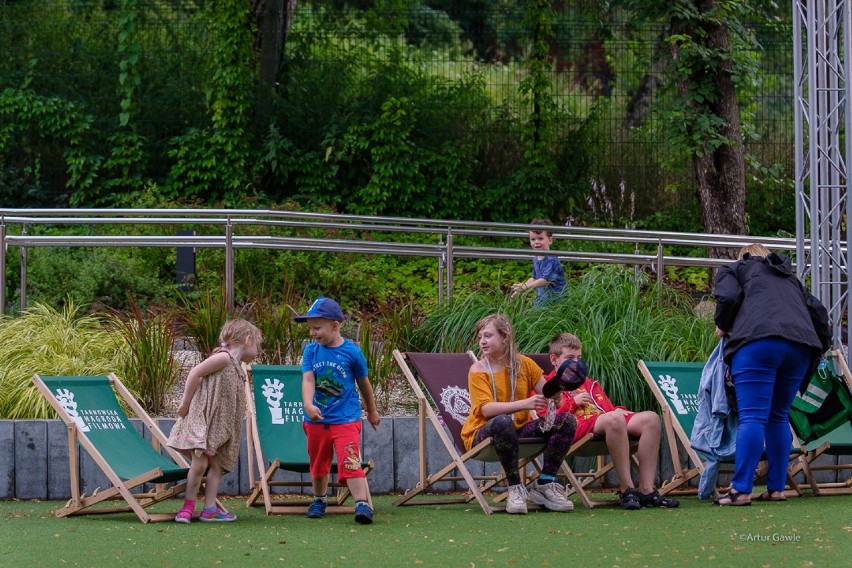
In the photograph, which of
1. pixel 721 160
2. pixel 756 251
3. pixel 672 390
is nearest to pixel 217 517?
pixel 672 390

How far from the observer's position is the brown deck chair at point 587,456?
20.1ft

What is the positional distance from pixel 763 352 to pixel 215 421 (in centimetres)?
279

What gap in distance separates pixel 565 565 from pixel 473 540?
2.37ft

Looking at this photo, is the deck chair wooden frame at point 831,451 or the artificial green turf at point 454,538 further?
the deck chair wooden frame at point 831,451

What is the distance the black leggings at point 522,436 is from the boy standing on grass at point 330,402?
61cm

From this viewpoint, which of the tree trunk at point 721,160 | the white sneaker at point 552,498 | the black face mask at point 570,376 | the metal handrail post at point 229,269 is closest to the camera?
the black face mask at point 570,376

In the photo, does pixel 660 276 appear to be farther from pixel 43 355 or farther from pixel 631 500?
pixel 43 355

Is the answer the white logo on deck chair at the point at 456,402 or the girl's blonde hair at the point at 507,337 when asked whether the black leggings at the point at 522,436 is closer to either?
the girl's blonde hair at the point at 507,337

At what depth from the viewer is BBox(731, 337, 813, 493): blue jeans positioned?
5957 mm

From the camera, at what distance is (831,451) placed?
6480 mm

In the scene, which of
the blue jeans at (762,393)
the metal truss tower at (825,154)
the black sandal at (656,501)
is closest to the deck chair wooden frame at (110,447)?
the black sandal at (656,501)

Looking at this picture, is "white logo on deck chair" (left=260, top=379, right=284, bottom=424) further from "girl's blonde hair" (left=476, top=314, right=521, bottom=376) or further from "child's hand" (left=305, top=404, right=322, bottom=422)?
"girl's blonde hair" (left=476, top=314, right=521, bottom=376)

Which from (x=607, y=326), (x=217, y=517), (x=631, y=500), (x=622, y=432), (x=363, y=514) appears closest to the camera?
(x=363, y=514)

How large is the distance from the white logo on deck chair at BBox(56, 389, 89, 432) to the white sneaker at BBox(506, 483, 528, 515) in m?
2.16
